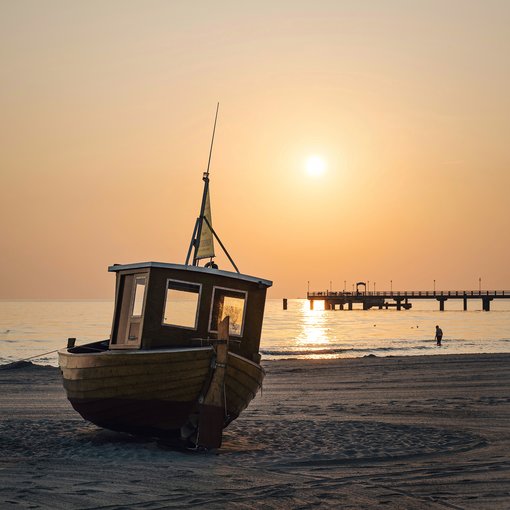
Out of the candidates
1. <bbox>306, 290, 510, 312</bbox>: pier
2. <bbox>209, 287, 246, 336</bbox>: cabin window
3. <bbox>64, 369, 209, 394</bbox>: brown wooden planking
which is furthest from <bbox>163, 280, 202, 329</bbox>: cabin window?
<bbox>306, 290, 510, 312</bbox>: pier

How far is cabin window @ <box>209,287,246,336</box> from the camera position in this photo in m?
14.4

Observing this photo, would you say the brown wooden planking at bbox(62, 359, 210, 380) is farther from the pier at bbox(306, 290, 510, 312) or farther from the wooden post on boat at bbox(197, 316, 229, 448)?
the pier at bbox(306, 290, 510, 312)

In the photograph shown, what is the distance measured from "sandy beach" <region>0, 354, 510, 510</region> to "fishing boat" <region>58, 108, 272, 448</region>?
1.86ft

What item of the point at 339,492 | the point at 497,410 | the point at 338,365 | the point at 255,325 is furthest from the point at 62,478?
the point at 338,365

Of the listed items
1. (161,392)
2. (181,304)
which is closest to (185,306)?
(181,304)

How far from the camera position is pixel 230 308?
14.6 meters

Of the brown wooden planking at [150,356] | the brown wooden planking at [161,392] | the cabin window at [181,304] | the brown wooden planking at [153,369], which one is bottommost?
the brown wooden planking at [161,392]

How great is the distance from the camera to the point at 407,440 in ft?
48.0

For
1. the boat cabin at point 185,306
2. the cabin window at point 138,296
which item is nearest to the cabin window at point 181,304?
the boat cabin at point 185,306

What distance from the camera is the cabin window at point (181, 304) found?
46.1 feet

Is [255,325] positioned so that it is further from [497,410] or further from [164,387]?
[497,410]

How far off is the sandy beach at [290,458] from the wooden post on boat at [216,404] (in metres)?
0.31

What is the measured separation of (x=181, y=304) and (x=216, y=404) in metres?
1.87

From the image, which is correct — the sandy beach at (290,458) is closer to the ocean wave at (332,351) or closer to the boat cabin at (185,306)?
the boat cabin at (185,306)
